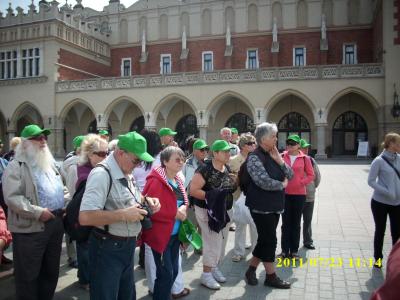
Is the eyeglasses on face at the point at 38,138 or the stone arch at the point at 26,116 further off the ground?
the stone arch at the point at 26,116

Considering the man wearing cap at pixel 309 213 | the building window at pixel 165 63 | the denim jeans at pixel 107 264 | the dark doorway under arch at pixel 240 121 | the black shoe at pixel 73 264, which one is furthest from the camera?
the building window at pixel 165 63

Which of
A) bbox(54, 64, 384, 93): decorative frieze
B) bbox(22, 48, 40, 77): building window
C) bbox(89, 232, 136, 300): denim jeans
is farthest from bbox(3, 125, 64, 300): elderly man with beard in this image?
bbox(22, 48, 40, 77): building window

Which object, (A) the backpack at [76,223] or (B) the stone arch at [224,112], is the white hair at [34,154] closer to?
(A) the backpack at [76,223]

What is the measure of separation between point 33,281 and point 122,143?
1746 millimetres

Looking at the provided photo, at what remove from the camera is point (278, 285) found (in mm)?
4488

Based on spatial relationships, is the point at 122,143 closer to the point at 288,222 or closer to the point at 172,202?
the point at 172,202

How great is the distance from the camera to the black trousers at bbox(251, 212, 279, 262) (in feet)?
14.4

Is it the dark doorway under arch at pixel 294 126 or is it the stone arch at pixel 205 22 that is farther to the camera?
the stone arch at pixel 205 22

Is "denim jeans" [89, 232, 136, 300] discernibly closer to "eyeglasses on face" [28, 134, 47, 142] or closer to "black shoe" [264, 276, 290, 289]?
"eyeglasses on face" [28, 134, 47, 142]

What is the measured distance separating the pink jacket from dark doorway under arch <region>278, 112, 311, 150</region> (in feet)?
70.2

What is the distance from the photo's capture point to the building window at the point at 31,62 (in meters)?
27.7

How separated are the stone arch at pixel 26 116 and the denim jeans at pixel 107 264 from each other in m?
27.3

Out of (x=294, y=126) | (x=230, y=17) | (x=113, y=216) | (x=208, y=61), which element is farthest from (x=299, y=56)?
(x=113, y=216)

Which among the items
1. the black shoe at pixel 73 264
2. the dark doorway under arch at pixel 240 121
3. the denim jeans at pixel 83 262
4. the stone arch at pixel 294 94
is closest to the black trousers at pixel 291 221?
the denim jeans at pixel 83 262
